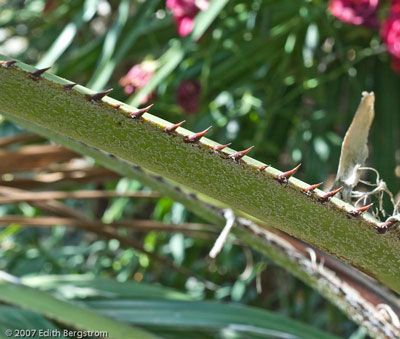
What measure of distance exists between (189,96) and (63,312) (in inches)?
18.8

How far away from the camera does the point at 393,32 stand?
0.79m

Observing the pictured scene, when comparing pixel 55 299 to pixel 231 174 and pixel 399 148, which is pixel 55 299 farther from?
pixel 399 148

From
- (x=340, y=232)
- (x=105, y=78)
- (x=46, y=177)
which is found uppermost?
(x=340, y=232)

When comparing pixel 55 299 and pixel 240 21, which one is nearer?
pixel 55 299

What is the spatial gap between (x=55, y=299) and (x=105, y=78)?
0.39 metres

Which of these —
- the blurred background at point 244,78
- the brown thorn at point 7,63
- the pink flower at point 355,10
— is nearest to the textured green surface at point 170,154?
the brown thorn at point 7,63

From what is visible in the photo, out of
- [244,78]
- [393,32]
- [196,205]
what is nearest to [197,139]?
[196,205]

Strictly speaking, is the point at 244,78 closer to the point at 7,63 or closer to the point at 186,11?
the point at 186,11

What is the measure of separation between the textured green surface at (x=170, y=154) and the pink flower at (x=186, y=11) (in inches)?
23.9

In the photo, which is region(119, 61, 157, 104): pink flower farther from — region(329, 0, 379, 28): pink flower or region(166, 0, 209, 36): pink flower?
region(329, 0, 379, 28): pink flower

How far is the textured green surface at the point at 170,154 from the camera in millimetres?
250

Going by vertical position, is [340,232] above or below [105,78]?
above

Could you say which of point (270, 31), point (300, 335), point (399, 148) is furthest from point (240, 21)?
point (300, 335)

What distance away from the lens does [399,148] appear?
101cm
